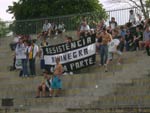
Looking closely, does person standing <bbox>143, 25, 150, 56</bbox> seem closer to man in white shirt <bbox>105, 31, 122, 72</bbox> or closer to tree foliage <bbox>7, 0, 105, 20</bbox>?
man in white shirt <bbox>105, 31, 122, 72</bbox>

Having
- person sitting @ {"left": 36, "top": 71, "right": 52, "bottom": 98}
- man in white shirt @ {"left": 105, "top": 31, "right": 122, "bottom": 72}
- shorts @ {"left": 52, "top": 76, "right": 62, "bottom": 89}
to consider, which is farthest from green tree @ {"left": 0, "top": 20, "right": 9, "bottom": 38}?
shorts @ {"left": 52, "top": 76, "right": 62, "bottom": 89}

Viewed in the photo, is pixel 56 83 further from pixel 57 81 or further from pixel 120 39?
pixel 120 39

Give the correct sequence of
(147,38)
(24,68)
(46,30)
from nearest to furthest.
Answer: (147,38)
(24,68)
(46,30)

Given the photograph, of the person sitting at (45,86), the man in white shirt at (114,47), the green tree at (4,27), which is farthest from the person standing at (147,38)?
the green tree at (4,27)

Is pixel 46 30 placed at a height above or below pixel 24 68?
above

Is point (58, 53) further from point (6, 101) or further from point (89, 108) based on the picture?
point (89, 108)

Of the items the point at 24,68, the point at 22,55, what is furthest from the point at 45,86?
the point at 22,55

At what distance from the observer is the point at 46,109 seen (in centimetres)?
2181

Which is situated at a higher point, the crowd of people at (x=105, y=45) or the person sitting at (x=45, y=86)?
the crowd of people at (x=105, y=45)

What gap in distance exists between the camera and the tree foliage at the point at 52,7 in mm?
43062

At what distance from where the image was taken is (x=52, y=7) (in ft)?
143

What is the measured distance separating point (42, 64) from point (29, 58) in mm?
755

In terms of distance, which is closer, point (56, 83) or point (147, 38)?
point (56, 83)

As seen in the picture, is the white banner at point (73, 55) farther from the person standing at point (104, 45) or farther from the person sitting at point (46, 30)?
the person sitting at point (46, 30)
